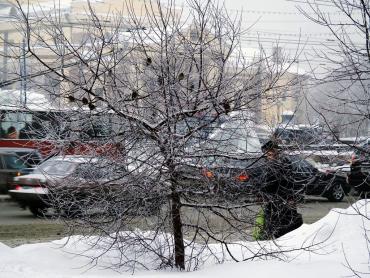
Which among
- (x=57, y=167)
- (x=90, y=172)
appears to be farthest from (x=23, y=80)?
(x=90, y=172)

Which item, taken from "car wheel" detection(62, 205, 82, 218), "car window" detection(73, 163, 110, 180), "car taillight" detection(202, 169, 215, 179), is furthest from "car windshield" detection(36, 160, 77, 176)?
"car taillight" detection(202, 169, 215, 179)

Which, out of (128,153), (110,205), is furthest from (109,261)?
(128,153)

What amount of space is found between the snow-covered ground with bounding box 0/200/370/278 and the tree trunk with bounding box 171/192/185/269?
0.90ft

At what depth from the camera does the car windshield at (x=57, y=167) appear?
784cm

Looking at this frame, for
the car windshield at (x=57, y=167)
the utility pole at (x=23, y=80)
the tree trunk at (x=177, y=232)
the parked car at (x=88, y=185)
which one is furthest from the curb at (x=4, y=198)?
the tree trunk at (x=177, y=232)

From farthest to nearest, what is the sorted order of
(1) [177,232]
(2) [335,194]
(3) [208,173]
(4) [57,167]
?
(2) [335,194] → (4) [57,167] → (1) [177,232] → (3) [208,173]

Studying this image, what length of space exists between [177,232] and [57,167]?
188 cm

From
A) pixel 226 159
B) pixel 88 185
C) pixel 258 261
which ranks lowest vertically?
pixel 258 261

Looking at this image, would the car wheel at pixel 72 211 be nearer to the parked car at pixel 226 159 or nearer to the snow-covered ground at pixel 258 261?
the snow-covered ground at pixel 258 261

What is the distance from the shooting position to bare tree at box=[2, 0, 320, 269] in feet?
24.0

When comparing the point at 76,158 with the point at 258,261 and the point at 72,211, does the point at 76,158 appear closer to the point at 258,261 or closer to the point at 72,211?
the point at 72,211

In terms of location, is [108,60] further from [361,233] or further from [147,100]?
[361,233]

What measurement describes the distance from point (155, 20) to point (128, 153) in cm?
152

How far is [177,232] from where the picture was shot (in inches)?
296
